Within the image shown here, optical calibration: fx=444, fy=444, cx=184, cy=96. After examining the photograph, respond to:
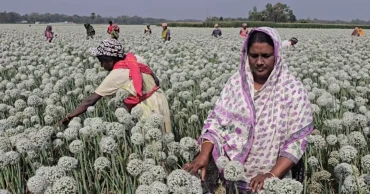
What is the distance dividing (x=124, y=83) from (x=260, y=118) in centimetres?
200

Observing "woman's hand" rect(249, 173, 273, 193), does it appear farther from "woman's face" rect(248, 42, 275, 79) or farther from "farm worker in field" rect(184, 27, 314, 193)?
"woman's face" rect(248, 42, 275, 79)

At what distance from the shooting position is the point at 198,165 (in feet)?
9.09

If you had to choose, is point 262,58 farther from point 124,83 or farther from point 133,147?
point 124,83

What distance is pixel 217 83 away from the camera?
7.09 m

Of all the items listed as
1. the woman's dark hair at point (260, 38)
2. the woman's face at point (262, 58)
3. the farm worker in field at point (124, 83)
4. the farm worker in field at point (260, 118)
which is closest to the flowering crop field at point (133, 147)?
the farm worker in field at point (124, 83)

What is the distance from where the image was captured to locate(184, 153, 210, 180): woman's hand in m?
2.72

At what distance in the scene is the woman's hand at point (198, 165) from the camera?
2719 mm

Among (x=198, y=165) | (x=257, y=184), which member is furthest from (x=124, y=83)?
(x=257, y=184)

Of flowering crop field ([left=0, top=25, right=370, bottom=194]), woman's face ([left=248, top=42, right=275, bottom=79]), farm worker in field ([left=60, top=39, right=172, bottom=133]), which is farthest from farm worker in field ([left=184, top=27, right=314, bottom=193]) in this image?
farm worker in field ([left=60, top=39, right=172, bottom=133])

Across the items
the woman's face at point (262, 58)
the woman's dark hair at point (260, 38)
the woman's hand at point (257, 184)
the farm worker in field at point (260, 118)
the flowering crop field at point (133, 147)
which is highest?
the woman's dark hair at point (260, 38)

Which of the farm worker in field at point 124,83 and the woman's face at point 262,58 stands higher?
the woman's face at point 262,58

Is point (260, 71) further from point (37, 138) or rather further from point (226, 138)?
A: point (37, 138)

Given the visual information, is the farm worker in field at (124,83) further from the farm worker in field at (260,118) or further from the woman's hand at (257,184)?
the woman's hand at (257,184)

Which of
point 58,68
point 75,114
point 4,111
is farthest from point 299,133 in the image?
point 58,68
